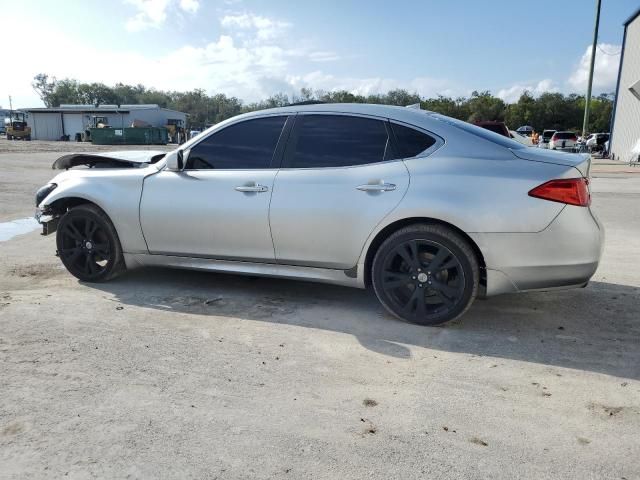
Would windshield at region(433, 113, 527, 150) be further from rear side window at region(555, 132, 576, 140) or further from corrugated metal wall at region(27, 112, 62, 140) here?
corrugated metal wall at region(27, 112, 62, 140)

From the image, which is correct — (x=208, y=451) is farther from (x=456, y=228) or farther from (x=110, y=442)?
(x=456, y=228)

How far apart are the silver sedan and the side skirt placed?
1 centimetres

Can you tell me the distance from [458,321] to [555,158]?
57.4 inches

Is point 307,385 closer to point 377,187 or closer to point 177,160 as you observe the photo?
point 377,187

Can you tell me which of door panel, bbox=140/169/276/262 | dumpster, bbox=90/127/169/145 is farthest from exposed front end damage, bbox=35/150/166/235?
dumpster, bbox=90/127/169/145

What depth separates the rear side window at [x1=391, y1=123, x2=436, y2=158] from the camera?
4109 mm

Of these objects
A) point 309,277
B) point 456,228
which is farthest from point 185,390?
point 456,228

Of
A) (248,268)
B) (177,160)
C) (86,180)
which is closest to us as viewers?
(248,268)

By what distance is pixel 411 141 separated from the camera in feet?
13.6

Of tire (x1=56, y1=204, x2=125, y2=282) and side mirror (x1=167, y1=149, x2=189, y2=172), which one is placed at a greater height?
side mirror (x1=167, y1=149, x2=189, y2=172)

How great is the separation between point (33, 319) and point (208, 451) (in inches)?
98.4

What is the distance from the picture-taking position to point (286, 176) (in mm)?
4395

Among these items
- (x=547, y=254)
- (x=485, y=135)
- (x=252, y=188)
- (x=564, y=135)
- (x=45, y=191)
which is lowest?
(x=547, y=254)

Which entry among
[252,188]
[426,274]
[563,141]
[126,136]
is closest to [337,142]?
[252,188]
